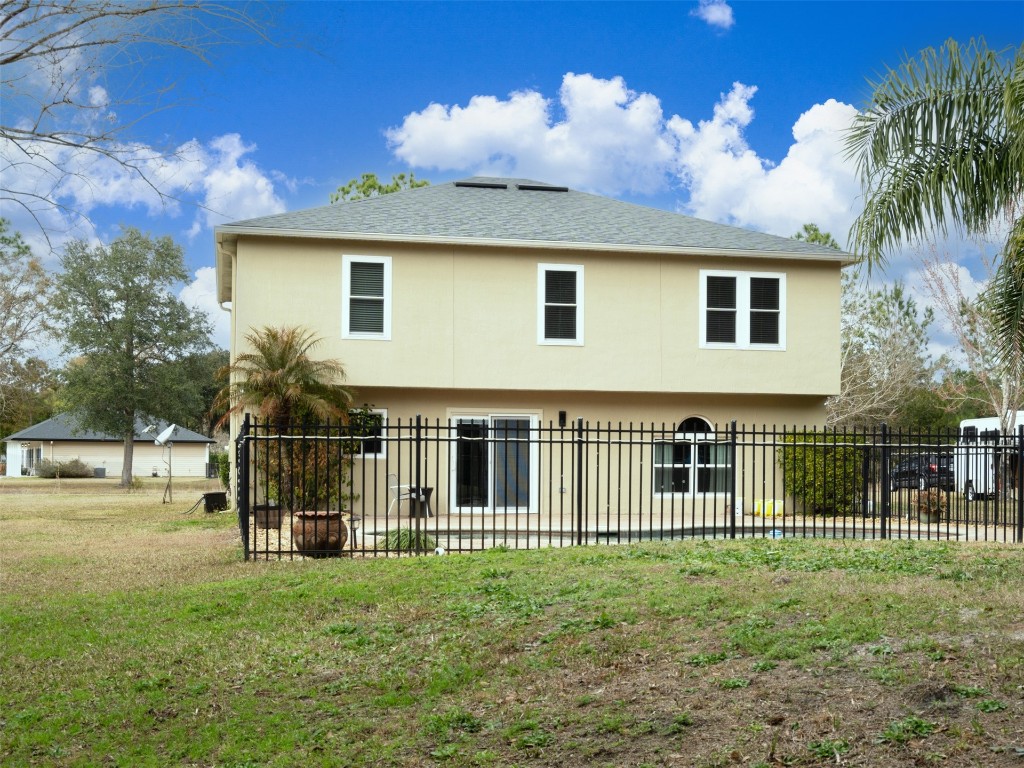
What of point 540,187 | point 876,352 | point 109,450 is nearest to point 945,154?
point 540,187

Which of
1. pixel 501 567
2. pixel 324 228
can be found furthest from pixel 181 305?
pixel 501 567

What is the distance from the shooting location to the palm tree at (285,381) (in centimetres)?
2069

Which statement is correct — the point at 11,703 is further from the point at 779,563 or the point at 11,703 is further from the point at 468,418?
the point at 468,418

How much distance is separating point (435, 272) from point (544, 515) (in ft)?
19.0

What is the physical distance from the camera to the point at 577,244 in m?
22.5

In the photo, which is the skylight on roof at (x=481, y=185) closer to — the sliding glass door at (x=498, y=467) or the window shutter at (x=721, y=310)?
the window shutter at (x=721, y=310)

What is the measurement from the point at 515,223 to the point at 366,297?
3955 mm

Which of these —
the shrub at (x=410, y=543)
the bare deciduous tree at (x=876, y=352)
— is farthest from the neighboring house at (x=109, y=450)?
the shrub at (x=410, y=543)

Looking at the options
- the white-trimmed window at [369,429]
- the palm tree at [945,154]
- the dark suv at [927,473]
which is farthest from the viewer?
the white-trimmed window at [369,429]

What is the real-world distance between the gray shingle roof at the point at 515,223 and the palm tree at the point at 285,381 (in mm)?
2319

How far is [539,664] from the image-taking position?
7855mm

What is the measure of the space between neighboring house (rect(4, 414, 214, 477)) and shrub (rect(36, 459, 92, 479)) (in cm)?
199

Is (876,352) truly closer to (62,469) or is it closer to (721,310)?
(721,310)

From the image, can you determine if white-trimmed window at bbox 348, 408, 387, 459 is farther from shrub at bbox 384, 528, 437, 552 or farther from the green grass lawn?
the green grass lawn
